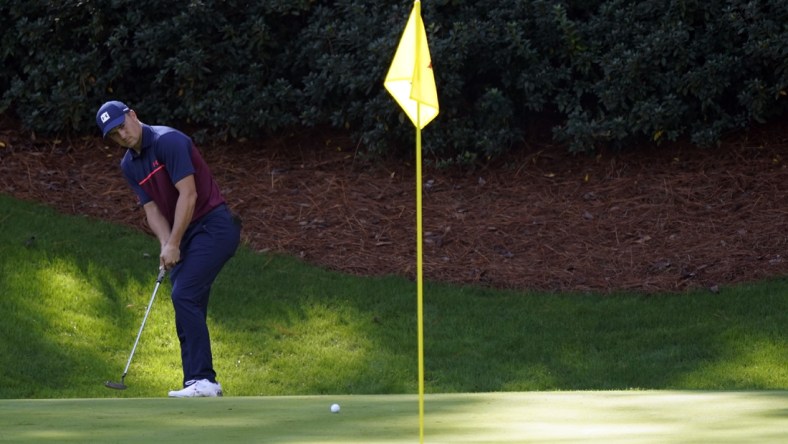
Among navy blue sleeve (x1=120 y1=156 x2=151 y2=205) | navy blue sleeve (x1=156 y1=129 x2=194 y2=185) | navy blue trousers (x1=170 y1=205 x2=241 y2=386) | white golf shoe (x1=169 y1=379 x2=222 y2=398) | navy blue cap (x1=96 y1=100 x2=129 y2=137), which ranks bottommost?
white golf shoe (x1=169 y1=379 x2=222 y2=398)

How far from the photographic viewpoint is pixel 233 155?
11906mm

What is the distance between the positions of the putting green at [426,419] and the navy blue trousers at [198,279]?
1.56 meters

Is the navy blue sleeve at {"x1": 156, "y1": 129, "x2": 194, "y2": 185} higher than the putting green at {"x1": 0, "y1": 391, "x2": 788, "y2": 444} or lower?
higher

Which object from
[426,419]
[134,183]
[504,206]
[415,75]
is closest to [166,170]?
[134,183]

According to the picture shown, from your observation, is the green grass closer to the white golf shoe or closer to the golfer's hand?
the white golf shoe

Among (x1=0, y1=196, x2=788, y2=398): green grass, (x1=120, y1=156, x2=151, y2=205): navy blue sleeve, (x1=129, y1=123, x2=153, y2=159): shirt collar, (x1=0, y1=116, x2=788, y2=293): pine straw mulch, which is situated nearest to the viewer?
(x1=129, y1=123, x2=153, y2=159): shirt collar

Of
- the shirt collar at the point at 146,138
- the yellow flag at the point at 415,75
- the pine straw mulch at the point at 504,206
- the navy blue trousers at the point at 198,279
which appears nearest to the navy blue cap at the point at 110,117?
the shirt collar at the point at 146,138

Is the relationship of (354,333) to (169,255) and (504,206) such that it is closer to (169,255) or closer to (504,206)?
(169,255)

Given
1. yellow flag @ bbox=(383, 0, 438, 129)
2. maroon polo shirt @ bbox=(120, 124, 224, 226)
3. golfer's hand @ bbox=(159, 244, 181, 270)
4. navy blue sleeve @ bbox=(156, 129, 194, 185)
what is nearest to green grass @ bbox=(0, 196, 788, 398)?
golfer's hand @ bbox=(159, 244, 181, 270)

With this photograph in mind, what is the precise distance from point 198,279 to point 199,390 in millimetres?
652

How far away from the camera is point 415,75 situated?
4.18m

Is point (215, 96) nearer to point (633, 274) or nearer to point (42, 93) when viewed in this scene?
point (42, 93)

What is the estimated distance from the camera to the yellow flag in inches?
164

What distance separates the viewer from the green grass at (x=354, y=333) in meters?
8.02
